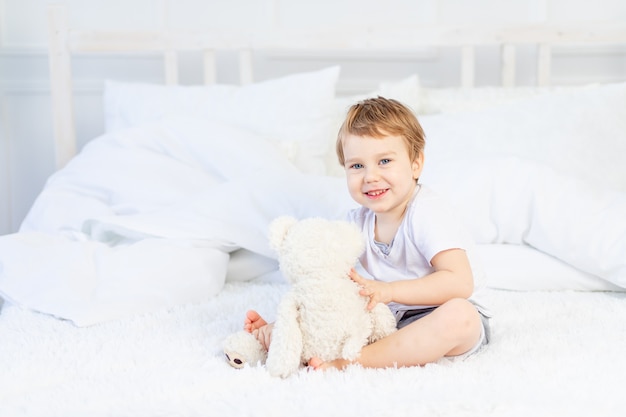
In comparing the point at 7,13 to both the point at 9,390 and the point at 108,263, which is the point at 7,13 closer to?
the point at 108,263

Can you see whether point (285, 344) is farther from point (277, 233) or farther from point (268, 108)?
point (268, 108)

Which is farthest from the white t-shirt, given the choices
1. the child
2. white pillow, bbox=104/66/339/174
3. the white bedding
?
white pillow, bbox=104/66/339/174

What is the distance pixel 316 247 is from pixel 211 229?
550 mm

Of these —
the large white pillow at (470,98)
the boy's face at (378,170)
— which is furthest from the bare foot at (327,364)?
the large white pillow at (470,98)

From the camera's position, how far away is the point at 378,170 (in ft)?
3.48

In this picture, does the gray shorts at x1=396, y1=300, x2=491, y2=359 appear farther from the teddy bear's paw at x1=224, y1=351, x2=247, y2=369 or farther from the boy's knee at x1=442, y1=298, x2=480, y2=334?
the teddy bear's paw at x1=224, y1=351, x2=247, y2=369

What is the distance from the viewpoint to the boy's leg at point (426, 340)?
0.98 meters

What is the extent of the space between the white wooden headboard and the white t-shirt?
1.14 meters

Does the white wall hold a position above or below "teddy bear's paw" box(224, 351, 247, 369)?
above

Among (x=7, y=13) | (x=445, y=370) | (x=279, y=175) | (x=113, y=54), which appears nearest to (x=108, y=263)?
(x=279, y=175)

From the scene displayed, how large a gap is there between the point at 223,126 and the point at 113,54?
2.77 ft

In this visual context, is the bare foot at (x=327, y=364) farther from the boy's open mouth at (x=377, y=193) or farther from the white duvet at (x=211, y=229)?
the white duvet at (x=211, y=229)

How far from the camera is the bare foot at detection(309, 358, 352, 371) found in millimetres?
969

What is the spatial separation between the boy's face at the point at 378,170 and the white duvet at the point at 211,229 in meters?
0.41
